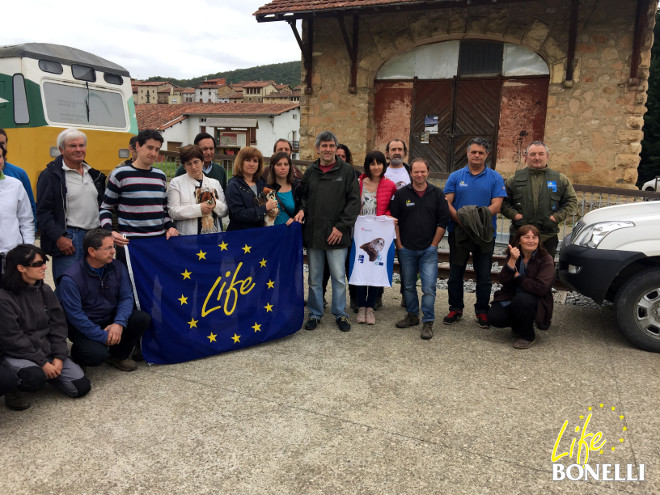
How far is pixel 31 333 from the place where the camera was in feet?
11.3

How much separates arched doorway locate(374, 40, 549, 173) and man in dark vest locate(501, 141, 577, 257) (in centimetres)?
682

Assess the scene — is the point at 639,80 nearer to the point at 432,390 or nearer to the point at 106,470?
the point at 432,390

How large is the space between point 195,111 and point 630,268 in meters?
54.4

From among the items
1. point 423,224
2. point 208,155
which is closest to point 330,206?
point 423,224

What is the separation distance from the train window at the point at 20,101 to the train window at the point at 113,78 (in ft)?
5.65

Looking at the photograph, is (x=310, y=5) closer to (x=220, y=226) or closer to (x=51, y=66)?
(x=51, y=66)

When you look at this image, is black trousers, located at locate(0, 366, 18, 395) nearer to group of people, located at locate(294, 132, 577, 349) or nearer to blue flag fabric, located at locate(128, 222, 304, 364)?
blue flag fabric, located at locate(128, 222, 304, 364)

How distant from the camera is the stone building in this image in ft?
33.7

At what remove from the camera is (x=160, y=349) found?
4.18 m

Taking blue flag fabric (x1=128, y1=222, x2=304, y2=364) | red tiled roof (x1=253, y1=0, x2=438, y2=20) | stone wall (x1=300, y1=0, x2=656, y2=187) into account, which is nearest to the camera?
blue flag fabric (x1=128, y1=222, x2=304, y2=364)

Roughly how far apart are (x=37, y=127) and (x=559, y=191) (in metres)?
8.78

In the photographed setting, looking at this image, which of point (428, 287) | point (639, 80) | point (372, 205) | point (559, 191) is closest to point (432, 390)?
point (428, 287)

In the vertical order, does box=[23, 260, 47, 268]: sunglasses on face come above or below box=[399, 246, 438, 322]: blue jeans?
above

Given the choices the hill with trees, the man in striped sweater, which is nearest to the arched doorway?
the man in striped sweater
